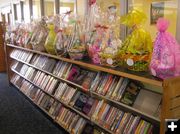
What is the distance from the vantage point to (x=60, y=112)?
291 centimetres

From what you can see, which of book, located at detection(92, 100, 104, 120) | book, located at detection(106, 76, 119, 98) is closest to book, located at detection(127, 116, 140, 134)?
book, located at detection(106, 76, 119, 98)

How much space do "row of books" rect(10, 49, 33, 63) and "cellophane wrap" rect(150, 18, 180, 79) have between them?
9.51ft

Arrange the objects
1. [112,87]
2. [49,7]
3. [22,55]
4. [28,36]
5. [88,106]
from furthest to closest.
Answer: [49,7], [22,55], [28,36], [88,106], [112,87]

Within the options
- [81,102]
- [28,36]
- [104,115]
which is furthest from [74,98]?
[28,36]

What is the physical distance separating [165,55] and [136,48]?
1.07ft

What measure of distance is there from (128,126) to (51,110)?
1514 mm

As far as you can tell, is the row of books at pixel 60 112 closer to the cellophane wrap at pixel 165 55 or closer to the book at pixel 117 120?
the book at pixel 117 120

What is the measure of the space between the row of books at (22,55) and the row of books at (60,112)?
48 centimetres

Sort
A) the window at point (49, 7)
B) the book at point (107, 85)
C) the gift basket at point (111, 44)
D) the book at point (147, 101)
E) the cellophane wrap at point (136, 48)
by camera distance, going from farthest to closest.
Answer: the window at point (49, 7), the book at point (107, 85), the gift basket at point (111, 44), the book at point (147, 101), the cellophane wrap at point (136, 48)

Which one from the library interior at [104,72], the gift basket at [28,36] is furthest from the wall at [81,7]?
the gift basket at [28,36]

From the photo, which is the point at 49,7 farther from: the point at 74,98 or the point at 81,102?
the point at 81,102

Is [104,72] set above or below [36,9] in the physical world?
below

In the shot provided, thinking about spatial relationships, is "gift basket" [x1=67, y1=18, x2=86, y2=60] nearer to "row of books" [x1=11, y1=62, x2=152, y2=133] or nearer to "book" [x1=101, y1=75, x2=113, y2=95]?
"book" [x1=101, y1=75, x2=113, y2=95]

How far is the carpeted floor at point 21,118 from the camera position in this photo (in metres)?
2.96
